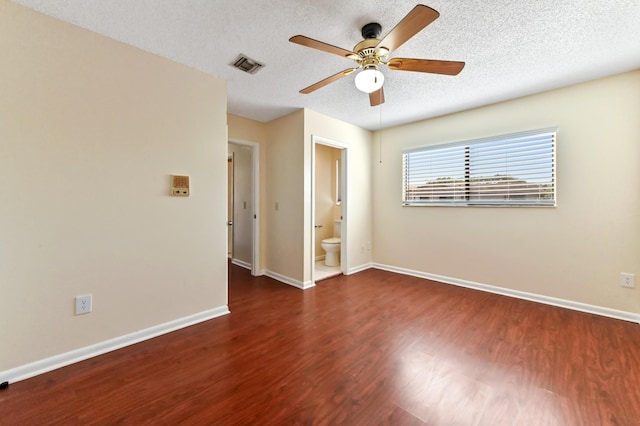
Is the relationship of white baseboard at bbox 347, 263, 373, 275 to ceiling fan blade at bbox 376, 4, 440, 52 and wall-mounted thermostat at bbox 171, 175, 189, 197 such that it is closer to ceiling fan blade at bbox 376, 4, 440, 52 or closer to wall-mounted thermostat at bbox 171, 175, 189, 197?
wall-mounted thermostat at bbox 171, 175, 189, 197

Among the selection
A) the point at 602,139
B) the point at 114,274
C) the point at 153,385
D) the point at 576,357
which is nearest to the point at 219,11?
the point at 114,274

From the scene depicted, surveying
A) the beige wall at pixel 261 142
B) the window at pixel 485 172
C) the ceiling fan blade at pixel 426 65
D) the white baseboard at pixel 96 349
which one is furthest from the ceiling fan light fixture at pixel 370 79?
the white baseboard at pixel 96 349

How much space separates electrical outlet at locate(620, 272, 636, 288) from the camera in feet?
8.25

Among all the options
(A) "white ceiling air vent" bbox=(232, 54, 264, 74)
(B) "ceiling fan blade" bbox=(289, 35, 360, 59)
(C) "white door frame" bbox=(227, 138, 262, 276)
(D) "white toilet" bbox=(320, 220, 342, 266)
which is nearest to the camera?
(B) "ceiling fan blade" bbox=(289, 35, 360, 59)

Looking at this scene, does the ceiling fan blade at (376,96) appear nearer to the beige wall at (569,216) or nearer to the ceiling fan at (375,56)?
Result: the ceiling fan at (375,56)

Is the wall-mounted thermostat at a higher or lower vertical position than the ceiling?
lower

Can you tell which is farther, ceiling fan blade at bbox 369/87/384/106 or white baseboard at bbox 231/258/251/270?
white baseboard at bbox 231/258/251/270

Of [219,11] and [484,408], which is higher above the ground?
[219,11]

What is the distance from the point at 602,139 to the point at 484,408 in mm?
2940

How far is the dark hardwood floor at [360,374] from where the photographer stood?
1413 millimetres

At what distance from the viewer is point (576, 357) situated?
6.31 feet

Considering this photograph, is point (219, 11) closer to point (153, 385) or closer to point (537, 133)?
point (153, 385)

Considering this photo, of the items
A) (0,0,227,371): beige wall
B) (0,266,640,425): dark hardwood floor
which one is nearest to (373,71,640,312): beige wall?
(0,266,640,425): dark hardwood floor

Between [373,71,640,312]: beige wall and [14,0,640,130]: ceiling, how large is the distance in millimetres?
304
